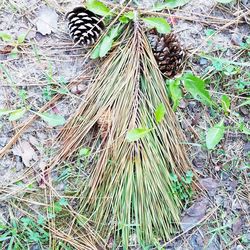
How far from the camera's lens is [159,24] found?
5.79 feet

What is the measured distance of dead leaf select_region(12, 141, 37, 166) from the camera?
1746 mm

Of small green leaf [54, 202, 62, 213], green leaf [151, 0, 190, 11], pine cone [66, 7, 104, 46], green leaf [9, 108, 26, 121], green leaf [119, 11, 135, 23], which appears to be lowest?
small green leaf [54, 202, 62, 213]

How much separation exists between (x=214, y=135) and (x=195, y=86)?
0.20 meters

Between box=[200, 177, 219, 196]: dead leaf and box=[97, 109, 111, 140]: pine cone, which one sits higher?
Answer: box=[97, 109, 111, 140]: pine cone

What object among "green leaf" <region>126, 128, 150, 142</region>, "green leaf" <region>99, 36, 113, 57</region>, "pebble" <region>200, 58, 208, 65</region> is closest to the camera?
"green leaf" <region>126, 128, 150, 142</region>

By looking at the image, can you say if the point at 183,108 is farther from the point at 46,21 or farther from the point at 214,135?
the point at 46,21

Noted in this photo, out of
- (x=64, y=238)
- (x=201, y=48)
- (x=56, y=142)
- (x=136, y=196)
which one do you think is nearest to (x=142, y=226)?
(x=136, y=196)

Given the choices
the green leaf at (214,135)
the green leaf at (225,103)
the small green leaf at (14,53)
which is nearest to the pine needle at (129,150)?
the green leaf at (214,135)

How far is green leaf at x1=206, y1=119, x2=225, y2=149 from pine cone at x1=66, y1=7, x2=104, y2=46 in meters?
0.57

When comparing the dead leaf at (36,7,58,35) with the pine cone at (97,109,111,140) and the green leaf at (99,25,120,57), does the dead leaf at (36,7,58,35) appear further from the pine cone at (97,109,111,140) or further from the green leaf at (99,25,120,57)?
the pine cone at (97,109,111,140)

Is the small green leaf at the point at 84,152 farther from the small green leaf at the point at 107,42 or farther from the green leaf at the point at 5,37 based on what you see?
the green leaf at the point at 5,37

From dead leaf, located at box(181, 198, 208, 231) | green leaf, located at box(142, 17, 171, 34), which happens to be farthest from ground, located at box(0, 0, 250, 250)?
green leaf, located at box(142, 17, 171, 34)

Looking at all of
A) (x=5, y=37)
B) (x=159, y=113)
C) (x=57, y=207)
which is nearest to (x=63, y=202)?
(x=57, y=207)

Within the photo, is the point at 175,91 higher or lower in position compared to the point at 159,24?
lower
